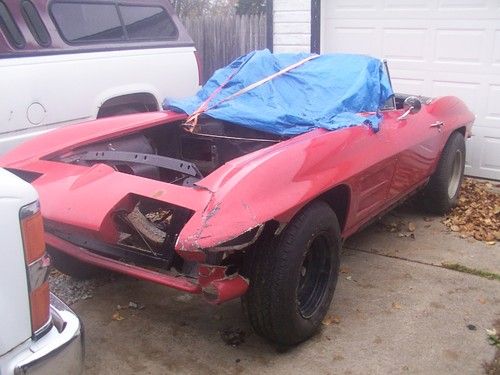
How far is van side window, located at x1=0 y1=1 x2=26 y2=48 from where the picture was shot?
4738 millimetres

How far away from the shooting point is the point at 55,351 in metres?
1.98

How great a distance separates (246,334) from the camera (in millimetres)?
3395

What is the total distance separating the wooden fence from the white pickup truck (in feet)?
23.9

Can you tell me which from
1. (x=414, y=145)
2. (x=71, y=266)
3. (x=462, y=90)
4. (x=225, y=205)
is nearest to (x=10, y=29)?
(x=71, y=266)

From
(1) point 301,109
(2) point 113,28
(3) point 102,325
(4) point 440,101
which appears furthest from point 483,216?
(2) point 113,28

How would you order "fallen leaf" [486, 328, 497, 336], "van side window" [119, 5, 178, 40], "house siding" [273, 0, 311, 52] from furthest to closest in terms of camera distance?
"house siding" [273, 0, 311, 52]
"van side window" [119, 5, 178, 40]
"fallen leaf" [486, 328, 497, 336]

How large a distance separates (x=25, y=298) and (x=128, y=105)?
3965 mm

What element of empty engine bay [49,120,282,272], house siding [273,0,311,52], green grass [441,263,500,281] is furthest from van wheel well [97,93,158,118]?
green grass [441,263,500,281]

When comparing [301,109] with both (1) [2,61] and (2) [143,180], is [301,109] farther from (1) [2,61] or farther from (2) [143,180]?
(1) [2,61]

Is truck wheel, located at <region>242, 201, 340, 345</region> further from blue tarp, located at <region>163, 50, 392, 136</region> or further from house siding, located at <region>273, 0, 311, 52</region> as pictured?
house siding, located at <region>273, 0, 311, 52</region>

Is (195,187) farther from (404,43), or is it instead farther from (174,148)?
(404,43)

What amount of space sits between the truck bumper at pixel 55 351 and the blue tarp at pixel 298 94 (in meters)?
1.94

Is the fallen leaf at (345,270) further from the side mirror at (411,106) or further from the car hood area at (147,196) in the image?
the car hood area at (147,196)

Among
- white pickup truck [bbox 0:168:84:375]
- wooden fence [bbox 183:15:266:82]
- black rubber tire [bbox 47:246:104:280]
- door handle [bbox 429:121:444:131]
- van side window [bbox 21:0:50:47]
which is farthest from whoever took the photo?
wooden fence [bbox 183:15:266:82]
